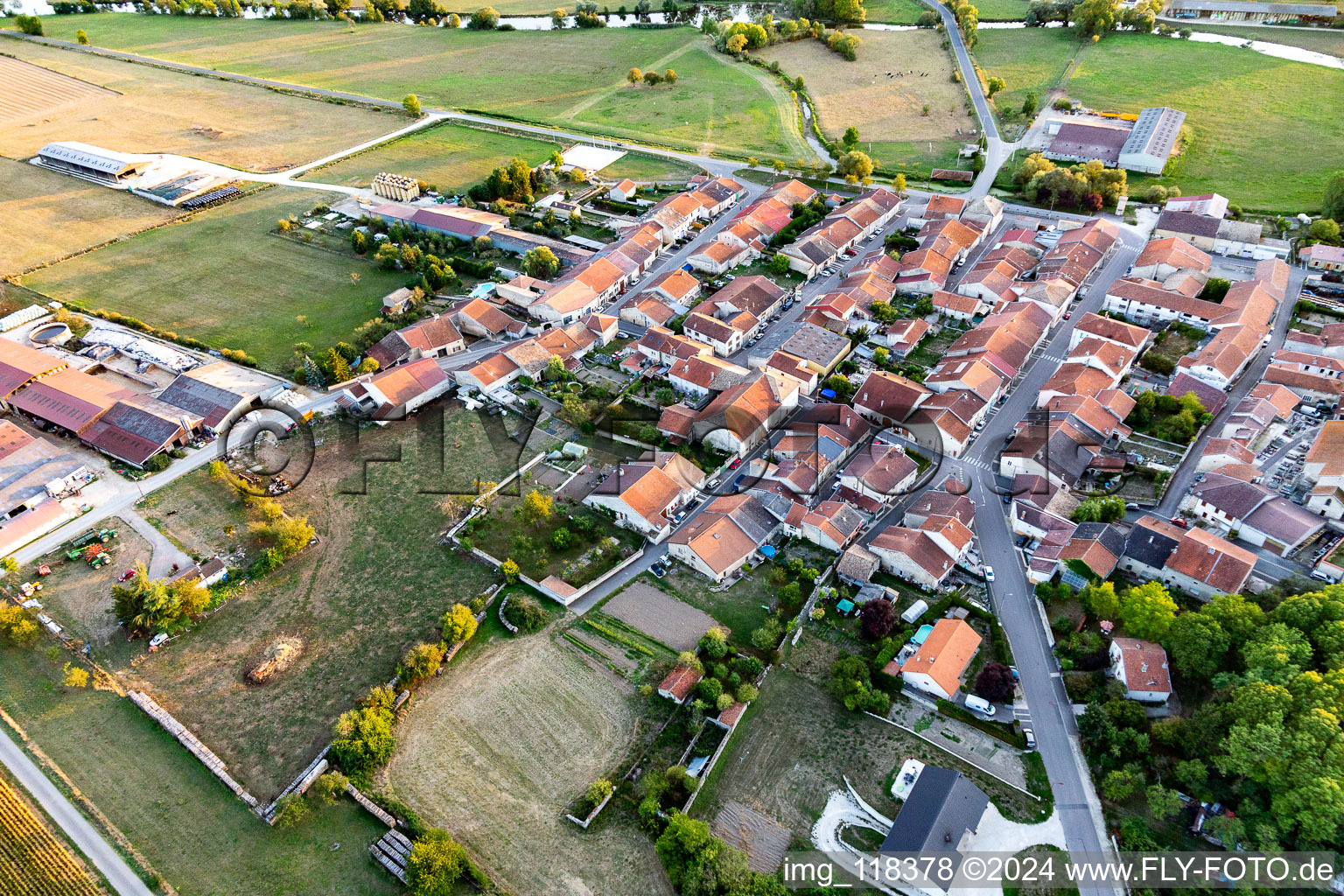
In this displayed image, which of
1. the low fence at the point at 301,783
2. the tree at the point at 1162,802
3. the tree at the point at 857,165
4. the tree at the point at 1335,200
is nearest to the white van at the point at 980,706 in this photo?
the tree at the point at 1162,802

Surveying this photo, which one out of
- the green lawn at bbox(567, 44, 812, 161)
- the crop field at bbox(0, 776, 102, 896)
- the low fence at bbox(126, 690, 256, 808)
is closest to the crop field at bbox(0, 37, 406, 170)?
the green lawn at bbox(567, 44, 812, 161)

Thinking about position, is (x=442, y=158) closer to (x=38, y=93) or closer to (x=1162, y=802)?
(x=38, y=93)

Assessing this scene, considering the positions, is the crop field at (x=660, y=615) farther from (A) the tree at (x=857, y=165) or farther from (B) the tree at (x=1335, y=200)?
(B) the tree at (x=1335, y=200)

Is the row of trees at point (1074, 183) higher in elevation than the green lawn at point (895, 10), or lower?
lower

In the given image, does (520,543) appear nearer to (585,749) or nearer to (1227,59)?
(585,749)

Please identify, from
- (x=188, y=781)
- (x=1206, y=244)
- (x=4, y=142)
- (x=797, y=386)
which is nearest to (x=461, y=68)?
(x=4, y=142)

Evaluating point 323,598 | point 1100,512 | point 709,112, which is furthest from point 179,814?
point 709,112

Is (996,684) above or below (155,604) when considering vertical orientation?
above
